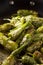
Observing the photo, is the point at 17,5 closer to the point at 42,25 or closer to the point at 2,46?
the point at 42,25

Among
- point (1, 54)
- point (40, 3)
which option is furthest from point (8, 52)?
point (40, 3)

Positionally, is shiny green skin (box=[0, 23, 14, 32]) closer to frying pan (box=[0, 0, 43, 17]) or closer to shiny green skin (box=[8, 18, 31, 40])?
shiny green skin (box=[8, 18, 31, 40])

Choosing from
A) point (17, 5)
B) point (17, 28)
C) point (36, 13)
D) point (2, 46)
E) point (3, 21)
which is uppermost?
point (17, 5)

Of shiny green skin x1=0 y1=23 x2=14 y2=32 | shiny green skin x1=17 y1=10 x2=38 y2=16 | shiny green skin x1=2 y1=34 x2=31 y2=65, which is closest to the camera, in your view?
shiny green skin x1=2 y1=34 x2=31 y2=65

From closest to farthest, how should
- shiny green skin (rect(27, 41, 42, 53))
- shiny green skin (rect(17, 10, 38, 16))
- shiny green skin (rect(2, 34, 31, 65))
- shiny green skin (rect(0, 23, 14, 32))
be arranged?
1. shiny green skin (rect(2, 34, 31, 65))
2. shiny green skin (rect(27, 41, 42, 53))
3. shiny green skin (rect(0, 23, 14, 32))
4. shiny green skin (rect(17, 10, 38, 16))

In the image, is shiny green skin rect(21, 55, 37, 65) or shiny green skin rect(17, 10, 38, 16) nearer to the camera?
shiny green skin rect(21, 55, 37, 65)

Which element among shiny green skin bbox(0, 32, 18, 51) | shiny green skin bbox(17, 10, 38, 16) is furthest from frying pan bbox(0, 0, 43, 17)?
shiny green skin bbox(0, 32, 18, 51)

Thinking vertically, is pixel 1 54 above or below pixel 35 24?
below

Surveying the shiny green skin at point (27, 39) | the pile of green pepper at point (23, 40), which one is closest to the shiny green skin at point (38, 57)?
the pile of green pepper at point (23, 40)
